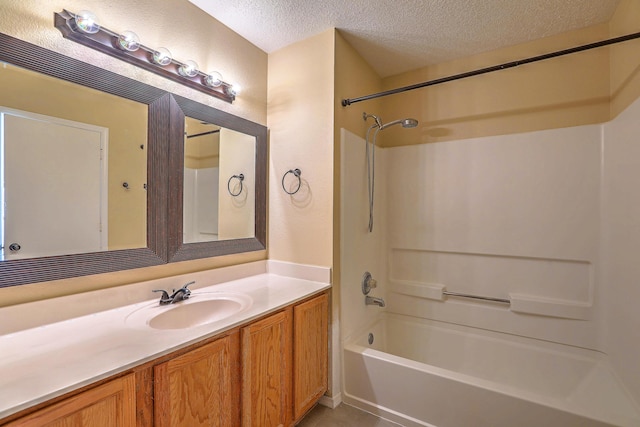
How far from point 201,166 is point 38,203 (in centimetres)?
76

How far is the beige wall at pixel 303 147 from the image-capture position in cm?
189

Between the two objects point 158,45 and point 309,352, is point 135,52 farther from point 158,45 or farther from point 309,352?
point 309,352

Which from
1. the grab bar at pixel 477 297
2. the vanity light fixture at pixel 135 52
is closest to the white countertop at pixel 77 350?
the vanity light fixture at pixel 135 52

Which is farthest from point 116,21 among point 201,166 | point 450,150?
point 450,150

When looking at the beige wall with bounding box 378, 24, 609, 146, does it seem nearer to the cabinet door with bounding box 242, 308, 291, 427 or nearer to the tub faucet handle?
the tub faucet handle

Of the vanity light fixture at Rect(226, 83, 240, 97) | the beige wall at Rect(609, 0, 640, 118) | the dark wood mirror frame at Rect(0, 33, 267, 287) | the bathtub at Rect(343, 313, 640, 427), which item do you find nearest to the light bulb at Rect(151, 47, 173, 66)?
the dark wood mirror frame at Rect(0, 33, 267, 287)

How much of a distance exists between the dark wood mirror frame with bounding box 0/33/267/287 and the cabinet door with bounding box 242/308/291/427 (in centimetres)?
65

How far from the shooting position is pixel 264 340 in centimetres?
135

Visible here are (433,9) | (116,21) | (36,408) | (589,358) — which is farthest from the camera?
(589,358)

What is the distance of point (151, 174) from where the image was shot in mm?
1457

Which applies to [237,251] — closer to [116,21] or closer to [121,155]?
[121,155]

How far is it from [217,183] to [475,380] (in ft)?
6.31

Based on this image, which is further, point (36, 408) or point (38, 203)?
point (38, 203)

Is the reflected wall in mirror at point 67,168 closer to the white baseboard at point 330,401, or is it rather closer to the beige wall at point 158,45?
the beige wall at point 158,45
